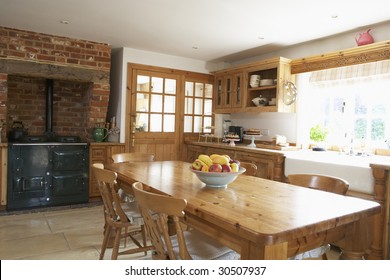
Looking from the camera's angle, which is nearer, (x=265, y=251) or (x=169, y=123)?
(x=265, y=251)

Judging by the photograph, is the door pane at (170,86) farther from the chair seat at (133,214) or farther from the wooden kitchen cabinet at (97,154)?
the chair seat at (133,214)

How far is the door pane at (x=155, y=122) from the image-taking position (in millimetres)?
4679

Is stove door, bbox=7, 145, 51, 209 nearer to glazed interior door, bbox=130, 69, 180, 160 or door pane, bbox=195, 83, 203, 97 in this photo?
glazed interior door, bbox=130, 69, 180, 160

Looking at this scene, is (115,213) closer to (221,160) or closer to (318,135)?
(221,160)

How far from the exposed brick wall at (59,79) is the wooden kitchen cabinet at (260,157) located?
68.0 inches

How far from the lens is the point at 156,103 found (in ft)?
15.4

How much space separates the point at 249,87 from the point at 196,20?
5.07ft

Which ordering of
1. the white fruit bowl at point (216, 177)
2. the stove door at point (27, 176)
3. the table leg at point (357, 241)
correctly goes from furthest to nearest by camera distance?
the stove door at point (27, 176) → the white fruit bowl at point (216, 177) → the table leg at point (357, 241)

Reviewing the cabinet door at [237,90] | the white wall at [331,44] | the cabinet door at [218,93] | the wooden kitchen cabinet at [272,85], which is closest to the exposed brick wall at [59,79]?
the cabinet door at [218,93]

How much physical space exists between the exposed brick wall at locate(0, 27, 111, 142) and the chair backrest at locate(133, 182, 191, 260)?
3196mm

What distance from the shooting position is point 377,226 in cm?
252

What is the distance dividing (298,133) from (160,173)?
7.95 feet

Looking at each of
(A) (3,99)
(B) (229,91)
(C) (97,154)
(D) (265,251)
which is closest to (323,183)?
(D) (265,251)
